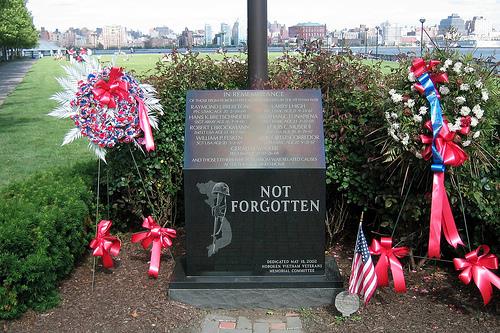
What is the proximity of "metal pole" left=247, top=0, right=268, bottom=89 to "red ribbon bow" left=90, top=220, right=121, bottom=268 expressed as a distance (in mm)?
1944

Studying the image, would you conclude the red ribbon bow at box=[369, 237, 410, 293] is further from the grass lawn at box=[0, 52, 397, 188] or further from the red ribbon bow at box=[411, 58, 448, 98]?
the grass lawn at box=[0, 52, 397, 188]

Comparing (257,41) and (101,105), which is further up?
(257,41)

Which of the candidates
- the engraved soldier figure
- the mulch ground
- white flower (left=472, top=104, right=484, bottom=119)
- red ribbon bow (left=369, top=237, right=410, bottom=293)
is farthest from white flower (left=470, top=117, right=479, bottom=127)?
the engraved soldier figure

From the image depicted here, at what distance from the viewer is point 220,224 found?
443cm

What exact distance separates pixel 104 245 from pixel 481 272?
2.97m

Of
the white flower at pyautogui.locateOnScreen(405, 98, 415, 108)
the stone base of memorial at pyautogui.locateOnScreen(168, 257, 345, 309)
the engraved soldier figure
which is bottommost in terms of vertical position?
the stone base of memorial at pyautogui.locateOnScreen(168, 257, 345, 309)

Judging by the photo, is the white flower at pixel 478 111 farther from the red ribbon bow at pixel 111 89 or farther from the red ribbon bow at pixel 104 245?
the red ribbon bow at pixel 104 245

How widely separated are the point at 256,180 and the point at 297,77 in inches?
63.8

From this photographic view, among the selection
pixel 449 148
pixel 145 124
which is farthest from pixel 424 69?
pixel 145 124

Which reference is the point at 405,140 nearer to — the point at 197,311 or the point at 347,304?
the point at 347,304

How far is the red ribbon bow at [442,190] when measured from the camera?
4.21m

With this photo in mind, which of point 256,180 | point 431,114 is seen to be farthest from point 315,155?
point 431,114

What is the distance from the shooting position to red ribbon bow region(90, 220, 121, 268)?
188 inches

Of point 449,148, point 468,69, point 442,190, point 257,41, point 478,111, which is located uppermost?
point 257,41
